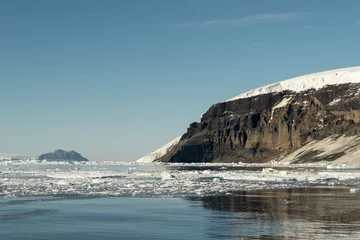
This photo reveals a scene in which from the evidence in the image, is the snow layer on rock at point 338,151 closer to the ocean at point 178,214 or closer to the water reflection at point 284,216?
the water reflection at point 284,216

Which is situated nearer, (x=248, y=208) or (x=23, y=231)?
(x=23, y=231)

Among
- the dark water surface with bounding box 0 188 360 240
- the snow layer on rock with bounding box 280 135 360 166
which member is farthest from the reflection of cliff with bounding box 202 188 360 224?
the snow layer on rock with bounding box 280 135 360 166

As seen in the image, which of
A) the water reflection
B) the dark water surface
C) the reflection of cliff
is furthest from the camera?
the reflection of cliff

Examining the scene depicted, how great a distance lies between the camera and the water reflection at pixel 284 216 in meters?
23.6

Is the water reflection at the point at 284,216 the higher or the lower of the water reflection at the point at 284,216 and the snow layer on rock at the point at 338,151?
the lower

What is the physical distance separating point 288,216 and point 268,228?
483 centimetres

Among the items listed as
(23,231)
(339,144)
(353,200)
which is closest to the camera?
(23,231)

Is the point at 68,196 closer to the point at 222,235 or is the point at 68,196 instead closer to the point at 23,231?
the point at 23,231

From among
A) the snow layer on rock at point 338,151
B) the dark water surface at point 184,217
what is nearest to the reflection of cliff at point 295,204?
the dark water surface at point 184,217

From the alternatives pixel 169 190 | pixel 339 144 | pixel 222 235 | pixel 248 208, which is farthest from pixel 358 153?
pixel 222 235

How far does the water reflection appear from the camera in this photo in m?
23.6

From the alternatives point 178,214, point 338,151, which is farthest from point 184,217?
point 338,151

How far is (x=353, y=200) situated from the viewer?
3853cm

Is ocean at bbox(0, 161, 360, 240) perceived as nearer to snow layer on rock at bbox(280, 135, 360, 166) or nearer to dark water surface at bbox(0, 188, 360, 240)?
dark water surface at bbox(0, 188, 360, 240)
